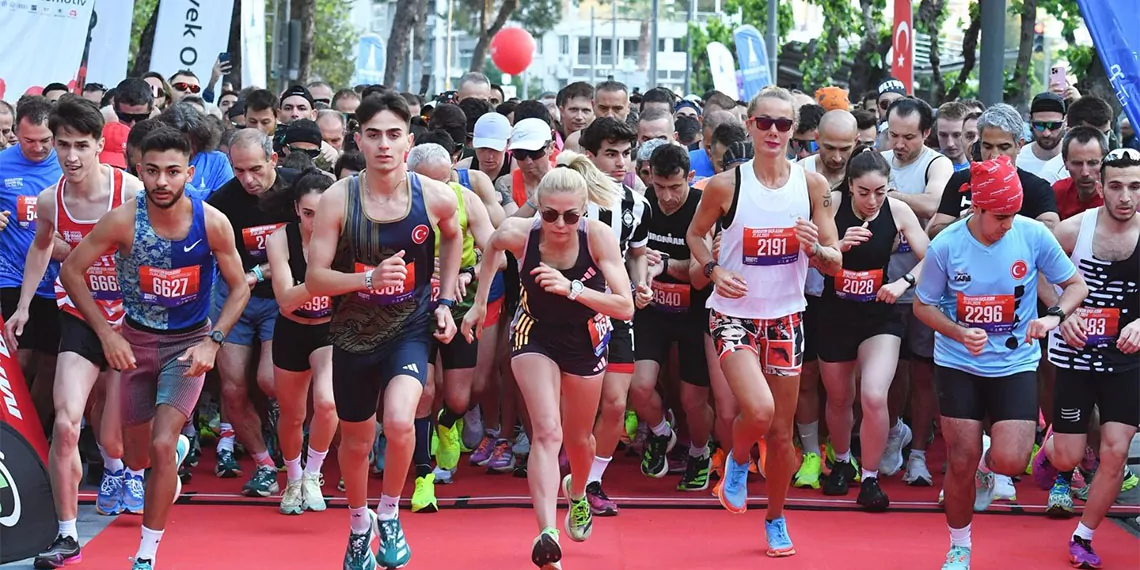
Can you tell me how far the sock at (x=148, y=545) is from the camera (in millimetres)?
6766

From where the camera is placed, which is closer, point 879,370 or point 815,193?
point 815,193

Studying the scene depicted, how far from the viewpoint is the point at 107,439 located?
815cm

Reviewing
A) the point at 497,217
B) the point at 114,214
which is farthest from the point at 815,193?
the point at 114,214

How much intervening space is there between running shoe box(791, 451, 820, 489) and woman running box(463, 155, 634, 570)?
2228 mm

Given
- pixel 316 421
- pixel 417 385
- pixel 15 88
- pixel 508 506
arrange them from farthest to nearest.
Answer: pixel 15 88, pixel 508 506, pixel 316 421, pixel 417 385

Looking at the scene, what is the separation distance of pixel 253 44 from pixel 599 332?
1282 centimetres

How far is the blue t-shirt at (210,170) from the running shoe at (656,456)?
124 inches

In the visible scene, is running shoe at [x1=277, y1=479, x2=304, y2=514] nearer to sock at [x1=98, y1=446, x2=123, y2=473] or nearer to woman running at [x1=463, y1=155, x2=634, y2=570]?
sock at [x1=98, y1=446, x2=123, y2=473]

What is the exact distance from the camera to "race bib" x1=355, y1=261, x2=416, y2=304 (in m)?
6.71

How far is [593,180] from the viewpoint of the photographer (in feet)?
25.4

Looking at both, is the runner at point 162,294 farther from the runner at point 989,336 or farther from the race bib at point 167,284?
the runner at point 989,336

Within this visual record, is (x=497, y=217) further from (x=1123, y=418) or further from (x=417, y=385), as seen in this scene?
A: (x=1123, y=418)

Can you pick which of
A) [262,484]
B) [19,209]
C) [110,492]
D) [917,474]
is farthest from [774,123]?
[19,209]

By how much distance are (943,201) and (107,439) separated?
16.2 ft
